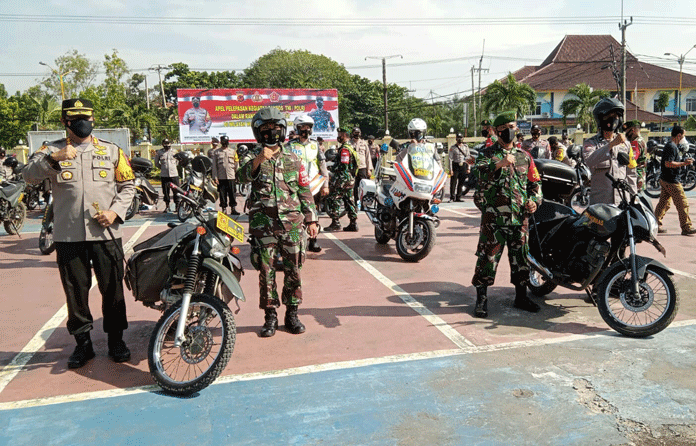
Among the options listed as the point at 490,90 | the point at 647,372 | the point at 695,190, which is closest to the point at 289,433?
the point at 647,372

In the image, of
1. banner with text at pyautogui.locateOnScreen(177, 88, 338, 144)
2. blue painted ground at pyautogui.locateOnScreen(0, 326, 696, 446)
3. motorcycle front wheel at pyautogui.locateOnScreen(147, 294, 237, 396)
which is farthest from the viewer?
banner with text at pyautogui.locateOnScreen(177, 88, 338, 144)

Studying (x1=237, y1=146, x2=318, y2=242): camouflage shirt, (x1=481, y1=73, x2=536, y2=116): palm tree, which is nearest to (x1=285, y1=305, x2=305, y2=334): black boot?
(x1=237, y1=146, x2=318, y2=242): camouflage shirt

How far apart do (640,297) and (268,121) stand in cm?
323

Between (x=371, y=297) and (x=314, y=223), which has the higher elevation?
(x=314, y=223)

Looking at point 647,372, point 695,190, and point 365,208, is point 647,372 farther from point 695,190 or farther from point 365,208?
point 695,190

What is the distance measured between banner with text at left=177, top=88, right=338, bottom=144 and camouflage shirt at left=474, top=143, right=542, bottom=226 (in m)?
20.7

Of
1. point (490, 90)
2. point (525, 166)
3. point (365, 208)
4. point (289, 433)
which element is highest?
point (490, 90)

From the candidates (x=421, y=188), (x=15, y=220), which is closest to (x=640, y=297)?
(x=421, y=188)

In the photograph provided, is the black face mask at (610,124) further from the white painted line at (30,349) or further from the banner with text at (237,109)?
the banner with text at (237,109)

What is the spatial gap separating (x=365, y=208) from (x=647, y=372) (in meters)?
5.85

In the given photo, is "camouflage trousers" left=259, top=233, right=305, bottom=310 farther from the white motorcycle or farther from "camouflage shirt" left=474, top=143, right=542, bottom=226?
the white motorcycle

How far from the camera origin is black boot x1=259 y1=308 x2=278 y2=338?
4816 millimetres

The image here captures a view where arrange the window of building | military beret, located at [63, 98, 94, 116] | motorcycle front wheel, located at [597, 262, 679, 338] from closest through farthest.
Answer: military beret, located at [63, 98, 94, 116], motorcycle front wheel, located at [597, 262, 679, 338], the window of building

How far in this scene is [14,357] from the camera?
4.51 meters
